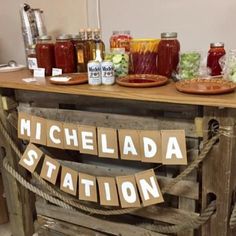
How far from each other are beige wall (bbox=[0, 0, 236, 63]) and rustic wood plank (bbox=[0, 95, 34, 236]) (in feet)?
2.47

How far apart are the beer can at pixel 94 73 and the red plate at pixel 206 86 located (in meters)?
0.30

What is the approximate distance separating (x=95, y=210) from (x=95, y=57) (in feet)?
2.08

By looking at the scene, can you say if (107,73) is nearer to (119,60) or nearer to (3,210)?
(119,60)

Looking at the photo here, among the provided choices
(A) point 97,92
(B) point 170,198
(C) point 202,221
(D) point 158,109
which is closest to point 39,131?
(A) point 97,92

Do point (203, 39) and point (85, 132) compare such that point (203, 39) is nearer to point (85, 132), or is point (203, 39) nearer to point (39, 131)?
point (85, 132)

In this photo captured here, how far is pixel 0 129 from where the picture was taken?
1474 millimetres

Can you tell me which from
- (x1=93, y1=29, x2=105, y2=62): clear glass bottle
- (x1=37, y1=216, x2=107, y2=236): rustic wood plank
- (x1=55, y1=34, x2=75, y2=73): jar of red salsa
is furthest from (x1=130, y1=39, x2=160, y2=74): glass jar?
(x1=37, y1=216, x2=107, y2=236): rustic wood plank

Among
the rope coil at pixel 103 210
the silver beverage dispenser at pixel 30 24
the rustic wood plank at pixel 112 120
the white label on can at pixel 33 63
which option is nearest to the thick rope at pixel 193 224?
the rope coil at pixel 103 210

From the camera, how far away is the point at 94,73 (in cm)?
120

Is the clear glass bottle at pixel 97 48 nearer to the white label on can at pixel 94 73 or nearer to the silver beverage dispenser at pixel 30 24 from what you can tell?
the white label on can at pixel 94 73

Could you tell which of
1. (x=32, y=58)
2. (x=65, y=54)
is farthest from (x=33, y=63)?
(x=65, y=54)

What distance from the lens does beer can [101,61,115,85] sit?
119 cm

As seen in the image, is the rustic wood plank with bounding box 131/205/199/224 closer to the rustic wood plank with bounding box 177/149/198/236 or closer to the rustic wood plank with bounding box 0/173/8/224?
the rustic wood plank with bounding box 177/149/198/236

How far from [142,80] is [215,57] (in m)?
0.28
